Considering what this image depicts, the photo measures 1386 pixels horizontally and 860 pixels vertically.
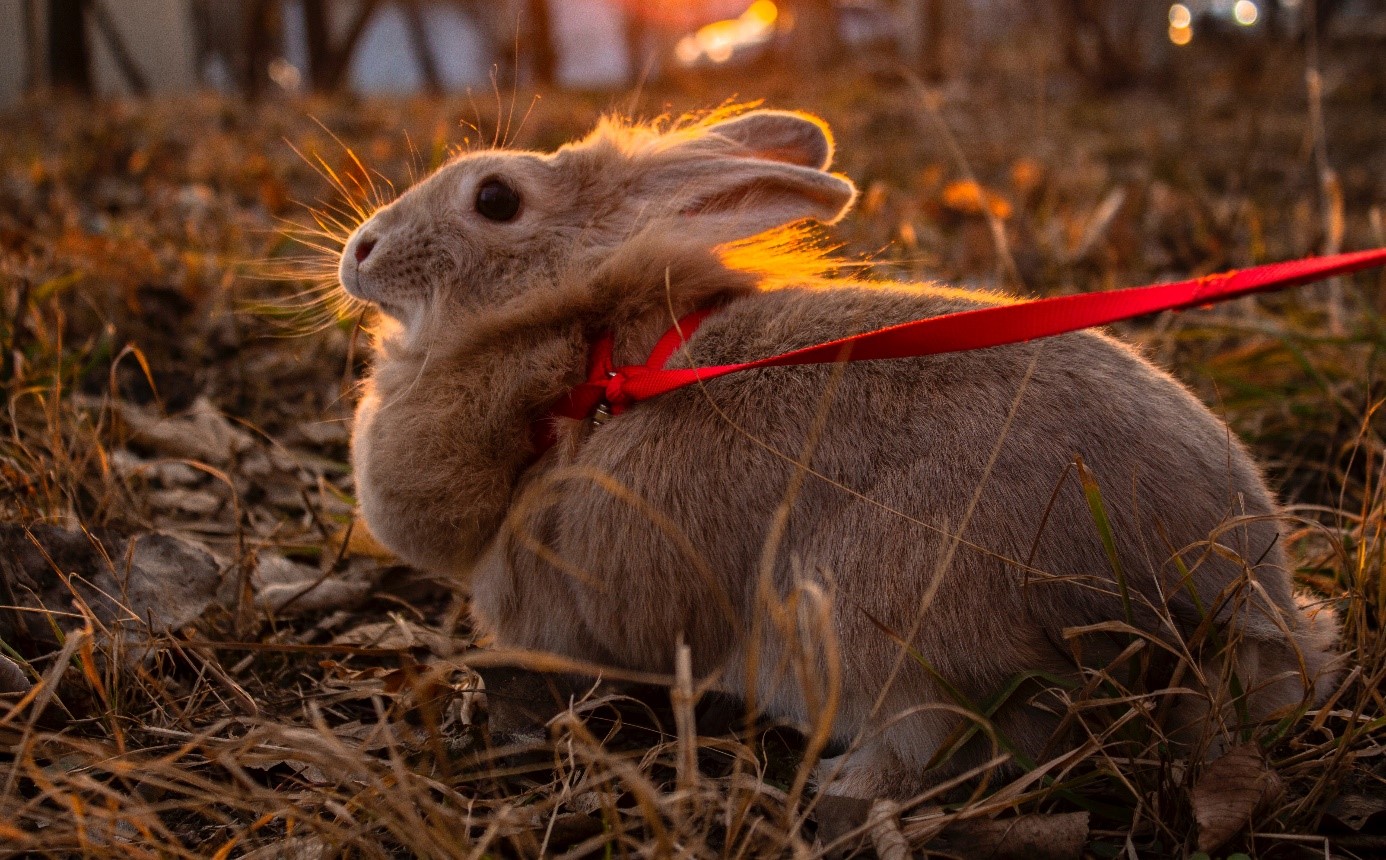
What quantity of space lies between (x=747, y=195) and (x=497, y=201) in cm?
51

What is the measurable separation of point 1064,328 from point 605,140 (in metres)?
1.13

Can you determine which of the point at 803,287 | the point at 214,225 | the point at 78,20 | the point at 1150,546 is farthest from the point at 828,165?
the point at 78,20

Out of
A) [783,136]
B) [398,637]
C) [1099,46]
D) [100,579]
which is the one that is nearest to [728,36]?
[1099,46]

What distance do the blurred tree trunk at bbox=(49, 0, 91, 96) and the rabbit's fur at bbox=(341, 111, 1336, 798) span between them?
11.3 metres

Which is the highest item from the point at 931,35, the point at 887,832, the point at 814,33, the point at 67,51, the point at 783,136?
the point at 67,51

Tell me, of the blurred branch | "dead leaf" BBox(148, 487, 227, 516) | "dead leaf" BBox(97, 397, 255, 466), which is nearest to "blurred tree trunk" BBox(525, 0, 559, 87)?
the blurred branch

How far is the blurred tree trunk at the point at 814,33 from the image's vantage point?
14.2 m

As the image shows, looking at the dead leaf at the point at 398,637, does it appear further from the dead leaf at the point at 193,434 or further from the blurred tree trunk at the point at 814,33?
the blurred tree trunk at the point at 814,33

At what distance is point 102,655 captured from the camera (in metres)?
2.00

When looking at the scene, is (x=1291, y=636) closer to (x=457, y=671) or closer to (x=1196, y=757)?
(x=1196, y=757)

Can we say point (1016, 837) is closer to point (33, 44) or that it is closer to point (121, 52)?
point (33, 44)

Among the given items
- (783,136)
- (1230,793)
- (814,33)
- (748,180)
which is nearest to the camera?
(1230,793)

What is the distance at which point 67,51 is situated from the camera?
11578 millimetres

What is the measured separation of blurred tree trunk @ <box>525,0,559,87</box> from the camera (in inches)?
617
